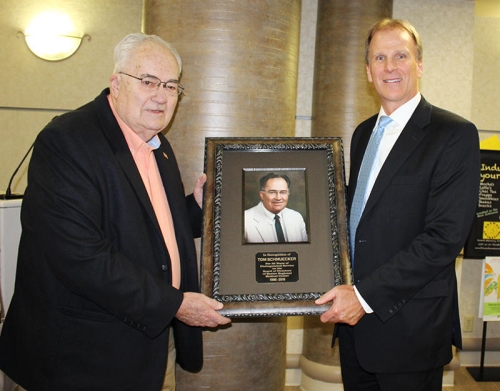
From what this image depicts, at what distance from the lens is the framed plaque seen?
6.68ft

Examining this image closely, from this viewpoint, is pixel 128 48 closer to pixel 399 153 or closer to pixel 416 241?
pixel 399 153

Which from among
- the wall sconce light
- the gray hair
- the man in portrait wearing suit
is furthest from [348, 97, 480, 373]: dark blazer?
the wall sconce light

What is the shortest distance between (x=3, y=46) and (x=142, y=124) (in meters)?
3.37

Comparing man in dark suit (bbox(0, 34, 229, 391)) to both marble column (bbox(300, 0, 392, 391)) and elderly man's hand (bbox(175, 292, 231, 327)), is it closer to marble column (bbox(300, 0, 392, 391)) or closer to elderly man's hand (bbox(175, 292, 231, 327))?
elderly man's hand (bbox(175, 292, 231, 327))

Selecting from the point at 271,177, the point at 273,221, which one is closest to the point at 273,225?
the point at 273,221

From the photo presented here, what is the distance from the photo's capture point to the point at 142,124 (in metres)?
2.06

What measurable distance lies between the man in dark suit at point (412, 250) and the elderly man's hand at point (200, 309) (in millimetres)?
426

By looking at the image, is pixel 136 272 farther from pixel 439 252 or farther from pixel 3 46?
pixel 3 46

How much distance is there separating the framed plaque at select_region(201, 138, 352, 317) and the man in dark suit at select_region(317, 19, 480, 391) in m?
0.11

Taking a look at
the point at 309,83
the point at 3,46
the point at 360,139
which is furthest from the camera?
the point at 3,46

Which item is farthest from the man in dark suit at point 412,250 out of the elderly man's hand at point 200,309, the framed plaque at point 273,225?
the elderly man's hand at point 200,309

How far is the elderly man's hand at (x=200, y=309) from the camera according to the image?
77.0 inches

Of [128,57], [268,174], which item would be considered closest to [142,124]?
[128,57]

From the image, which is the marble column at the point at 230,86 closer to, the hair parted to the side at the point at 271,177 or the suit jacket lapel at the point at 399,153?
the hair parted to the side at the point at 271,177
